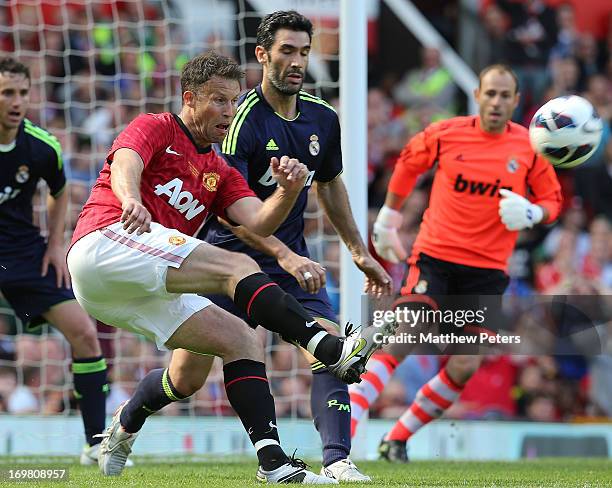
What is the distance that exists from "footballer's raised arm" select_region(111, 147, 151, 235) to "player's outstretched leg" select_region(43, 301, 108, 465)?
2.33m

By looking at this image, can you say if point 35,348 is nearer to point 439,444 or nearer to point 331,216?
point 439,444

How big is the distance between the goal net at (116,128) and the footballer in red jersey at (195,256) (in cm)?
350

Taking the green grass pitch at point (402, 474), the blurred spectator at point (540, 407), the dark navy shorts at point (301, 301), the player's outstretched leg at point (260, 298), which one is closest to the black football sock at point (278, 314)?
the player's outstretched leg at point (260, 298)

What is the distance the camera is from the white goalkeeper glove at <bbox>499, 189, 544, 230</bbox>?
7.40 metres

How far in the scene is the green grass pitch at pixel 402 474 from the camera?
5.54 m

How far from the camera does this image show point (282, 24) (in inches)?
240

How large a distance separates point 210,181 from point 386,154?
785 centimetres

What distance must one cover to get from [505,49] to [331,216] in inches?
331

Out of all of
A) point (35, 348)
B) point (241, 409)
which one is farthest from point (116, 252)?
point (35, 348)

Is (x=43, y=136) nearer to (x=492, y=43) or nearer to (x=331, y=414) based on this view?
(x=331, y=414)

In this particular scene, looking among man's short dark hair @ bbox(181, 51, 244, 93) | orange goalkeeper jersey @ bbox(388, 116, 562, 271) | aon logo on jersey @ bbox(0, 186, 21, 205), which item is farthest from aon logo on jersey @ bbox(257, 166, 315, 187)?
aon logo on jersey @ bbox(0, 186, 21, 205)

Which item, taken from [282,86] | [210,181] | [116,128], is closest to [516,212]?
[282,86]

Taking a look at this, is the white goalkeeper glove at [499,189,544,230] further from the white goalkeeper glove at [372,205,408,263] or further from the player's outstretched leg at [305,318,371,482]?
the player's outstretched leg at [305,318,371,482]

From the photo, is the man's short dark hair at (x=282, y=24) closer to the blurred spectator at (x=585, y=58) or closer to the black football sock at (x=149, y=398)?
the black football sock at (x=149, y=398)
